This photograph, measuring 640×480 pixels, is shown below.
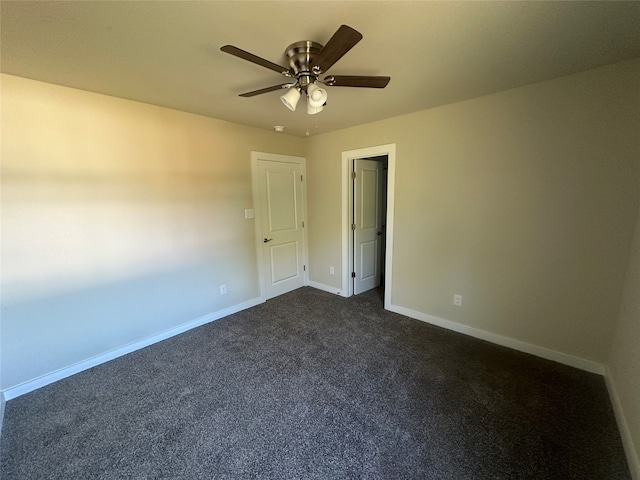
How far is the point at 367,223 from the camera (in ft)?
12.5

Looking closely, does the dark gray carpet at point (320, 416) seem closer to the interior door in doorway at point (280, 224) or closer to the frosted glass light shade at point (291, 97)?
the interior door in doorway at point (280, 224)

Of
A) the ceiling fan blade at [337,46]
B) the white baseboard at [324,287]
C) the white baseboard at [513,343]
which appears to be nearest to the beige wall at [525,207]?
the white baseboard at [513,343]

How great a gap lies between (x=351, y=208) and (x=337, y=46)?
7.98 feet

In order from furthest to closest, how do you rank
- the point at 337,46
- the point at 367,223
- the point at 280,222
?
the point at 367,223
the point at 280,222
the point at 337,46

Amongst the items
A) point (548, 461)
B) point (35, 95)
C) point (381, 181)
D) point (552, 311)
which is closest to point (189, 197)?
point (35, 95)

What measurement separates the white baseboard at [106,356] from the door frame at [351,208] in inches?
61.1

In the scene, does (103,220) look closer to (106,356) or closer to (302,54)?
(106,356)

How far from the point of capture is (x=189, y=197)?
2766mm

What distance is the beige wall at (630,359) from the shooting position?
141 centimetres

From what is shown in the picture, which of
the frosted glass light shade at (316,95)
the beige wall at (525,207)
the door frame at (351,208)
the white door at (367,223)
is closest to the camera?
the frosted glass light shade at (316,95)

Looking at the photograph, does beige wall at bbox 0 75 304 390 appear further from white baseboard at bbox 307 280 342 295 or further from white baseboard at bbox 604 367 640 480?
white baseboard at bbox 604 367 640 480

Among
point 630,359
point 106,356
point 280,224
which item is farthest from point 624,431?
point 106,356

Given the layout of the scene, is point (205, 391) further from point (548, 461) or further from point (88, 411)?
point (548, 461)

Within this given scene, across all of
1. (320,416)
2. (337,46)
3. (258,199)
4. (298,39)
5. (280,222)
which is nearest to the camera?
(337,46)
